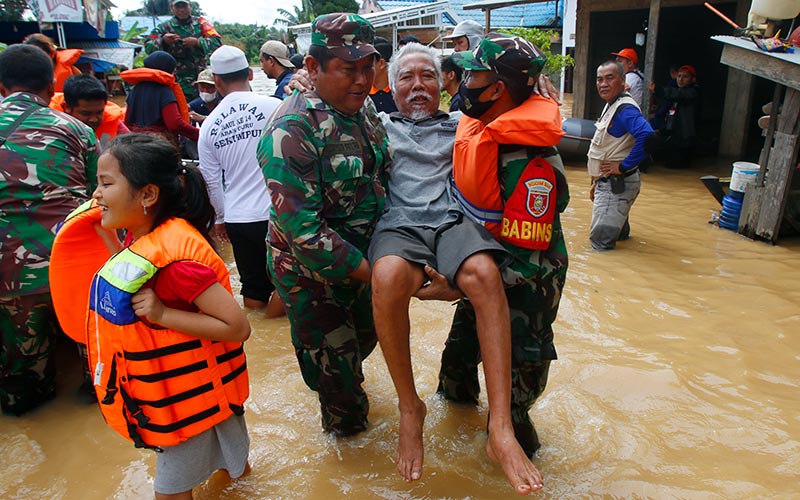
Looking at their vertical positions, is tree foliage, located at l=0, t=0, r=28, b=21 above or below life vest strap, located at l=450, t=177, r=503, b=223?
above

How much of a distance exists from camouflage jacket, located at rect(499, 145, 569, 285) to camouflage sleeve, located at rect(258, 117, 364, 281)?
2.21 feet

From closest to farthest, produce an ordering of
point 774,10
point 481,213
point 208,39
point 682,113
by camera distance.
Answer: point 481,213, point 774,10, point 208,39, point 682,113

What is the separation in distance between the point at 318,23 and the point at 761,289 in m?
4.44

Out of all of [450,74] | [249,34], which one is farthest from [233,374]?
[249,34]

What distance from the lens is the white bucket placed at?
6.28 metres

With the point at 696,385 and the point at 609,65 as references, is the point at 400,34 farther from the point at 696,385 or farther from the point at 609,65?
the point at 696,385

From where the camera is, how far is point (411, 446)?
246cm

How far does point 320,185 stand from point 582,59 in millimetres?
10444

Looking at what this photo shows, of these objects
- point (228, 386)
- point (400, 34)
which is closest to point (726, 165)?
point (228, 386)

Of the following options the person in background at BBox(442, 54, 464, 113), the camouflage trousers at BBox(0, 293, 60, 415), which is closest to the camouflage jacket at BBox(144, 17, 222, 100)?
the person in background at BBox(442, 54, 464, 113)

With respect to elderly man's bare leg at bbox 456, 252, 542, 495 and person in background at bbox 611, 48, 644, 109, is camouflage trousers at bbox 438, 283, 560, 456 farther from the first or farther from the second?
person in background at bbox 611, 48, 644, 109

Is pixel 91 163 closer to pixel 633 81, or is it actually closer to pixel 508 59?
pixel 508 59

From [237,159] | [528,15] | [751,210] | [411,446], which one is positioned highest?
[528,15]

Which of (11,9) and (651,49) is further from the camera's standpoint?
(11,9)
